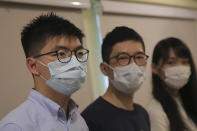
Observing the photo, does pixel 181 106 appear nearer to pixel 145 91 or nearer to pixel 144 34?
pixel 145 91

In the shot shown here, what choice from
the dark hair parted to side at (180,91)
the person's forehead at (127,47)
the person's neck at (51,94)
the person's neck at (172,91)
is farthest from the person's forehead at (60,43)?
the person's neck at (172,91)

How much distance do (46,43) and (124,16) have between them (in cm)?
130

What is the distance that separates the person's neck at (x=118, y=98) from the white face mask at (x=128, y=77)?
3cm

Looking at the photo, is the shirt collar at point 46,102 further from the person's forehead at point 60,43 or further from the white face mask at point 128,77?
the white face mask at point 128,77

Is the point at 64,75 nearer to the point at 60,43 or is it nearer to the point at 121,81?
the point at 60,43

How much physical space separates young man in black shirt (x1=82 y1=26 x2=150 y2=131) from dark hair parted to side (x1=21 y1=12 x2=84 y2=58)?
0.36 m

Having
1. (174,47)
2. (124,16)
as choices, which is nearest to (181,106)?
(174,47)

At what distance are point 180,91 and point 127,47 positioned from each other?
2.54 feet

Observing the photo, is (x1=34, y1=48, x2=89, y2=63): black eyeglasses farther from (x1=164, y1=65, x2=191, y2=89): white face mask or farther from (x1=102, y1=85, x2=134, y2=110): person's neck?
(x1=164, y1=65, x2=191, y2=89): white face mask

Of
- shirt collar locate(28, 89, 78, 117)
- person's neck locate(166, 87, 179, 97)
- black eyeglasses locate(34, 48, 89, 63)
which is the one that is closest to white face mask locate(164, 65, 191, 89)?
person's neck locate(166, 87, 179, 97)

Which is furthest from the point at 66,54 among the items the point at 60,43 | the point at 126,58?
the point at 126,58

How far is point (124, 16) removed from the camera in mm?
2201

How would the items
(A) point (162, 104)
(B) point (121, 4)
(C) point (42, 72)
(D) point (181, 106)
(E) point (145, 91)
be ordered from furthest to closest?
(E) point (145, 91) → (B) point (121, 4) → (D) point (181, 106) → (A) point (162, 104) → (C) point (42, 72)

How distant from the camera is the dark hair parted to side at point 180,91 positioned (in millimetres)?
1600
